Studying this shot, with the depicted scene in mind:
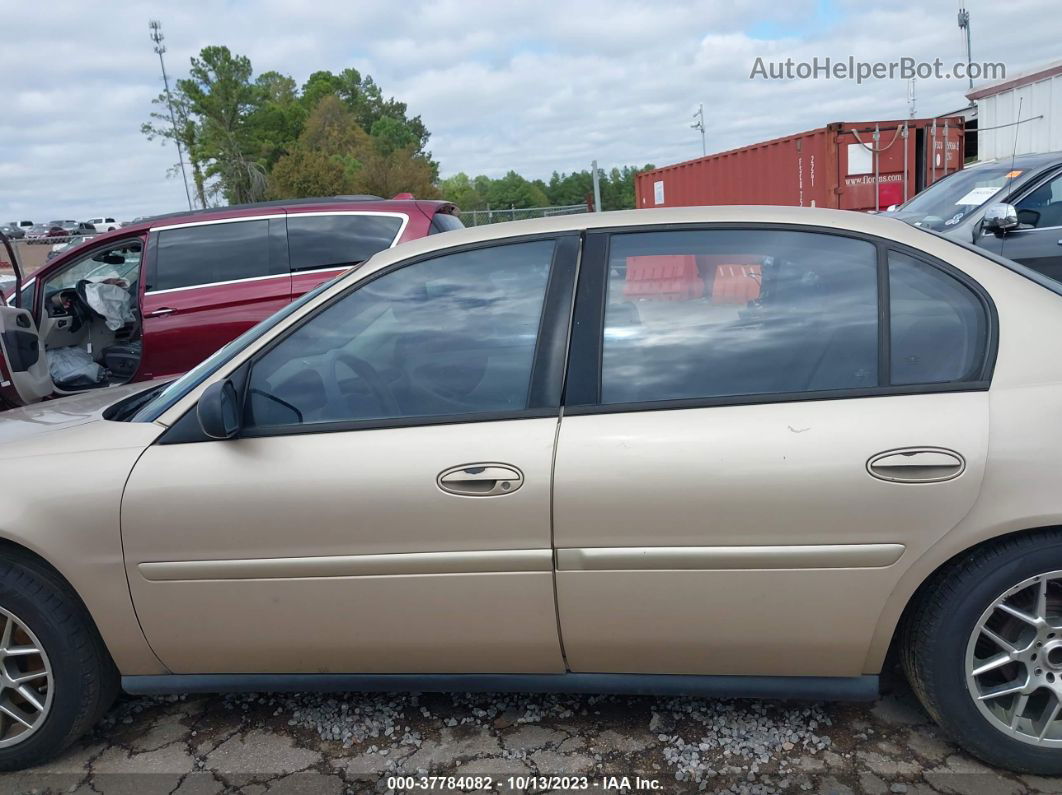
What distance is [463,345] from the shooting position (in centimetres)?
260

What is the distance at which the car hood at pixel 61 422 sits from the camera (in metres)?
Result: 2.66

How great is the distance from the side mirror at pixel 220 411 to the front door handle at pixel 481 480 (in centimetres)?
64

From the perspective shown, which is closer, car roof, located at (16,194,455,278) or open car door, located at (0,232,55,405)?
open car door, located at (0,232,55,405)

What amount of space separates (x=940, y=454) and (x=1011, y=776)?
0.99m

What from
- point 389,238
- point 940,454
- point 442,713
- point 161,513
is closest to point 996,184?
point 389,238

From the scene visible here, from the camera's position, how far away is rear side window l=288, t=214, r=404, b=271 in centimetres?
578

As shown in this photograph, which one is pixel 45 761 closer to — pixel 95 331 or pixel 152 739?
pixel 152 739

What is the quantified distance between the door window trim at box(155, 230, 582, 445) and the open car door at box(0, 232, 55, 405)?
2.84m

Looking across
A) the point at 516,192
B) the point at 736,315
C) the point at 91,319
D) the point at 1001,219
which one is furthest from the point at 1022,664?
the point at 516,192

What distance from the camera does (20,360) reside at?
4.87m

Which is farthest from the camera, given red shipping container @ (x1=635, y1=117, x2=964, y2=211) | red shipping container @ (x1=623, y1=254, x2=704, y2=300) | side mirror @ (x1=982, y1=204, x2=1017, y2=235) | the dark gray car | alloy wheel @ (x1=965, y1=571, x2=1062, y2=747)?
red shipping container @ (x1=635, y1=117, x2=964, y2=211)

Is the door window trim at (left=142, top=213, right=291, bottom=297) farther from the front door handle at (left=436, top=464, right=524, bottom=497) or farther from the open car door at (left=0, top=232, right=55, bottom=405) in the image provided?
the front door handle at (left=436, top=464, right=524, bottom=497)

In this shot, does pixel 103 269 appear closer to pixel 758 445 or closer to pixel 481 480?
pixel 481 480

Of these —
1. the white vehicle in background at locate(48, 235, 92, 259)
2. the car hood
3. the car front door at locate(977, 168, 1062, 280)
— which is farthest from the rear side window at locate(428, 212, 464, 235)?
the car front door at locate(977, 168, 1062, 280)
